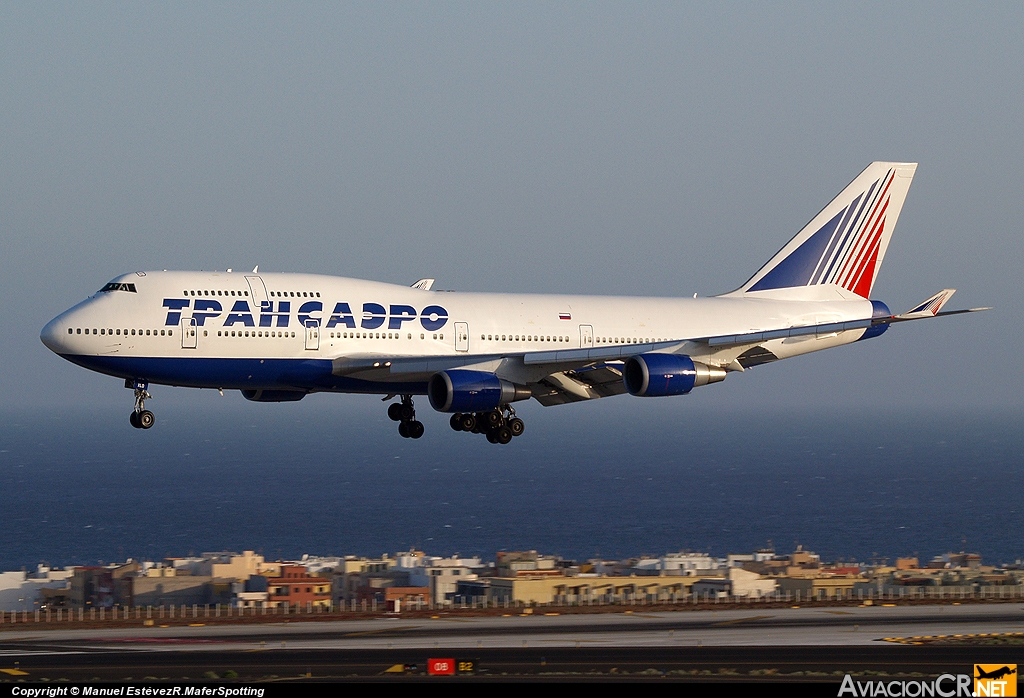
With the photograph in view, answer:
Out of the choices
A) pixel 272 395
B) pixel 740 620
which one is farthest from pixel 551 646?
pixel 272 395

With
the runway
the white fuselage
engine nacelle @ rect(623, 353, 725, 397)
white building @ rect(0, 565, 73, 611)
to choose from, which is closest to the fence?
white building @ rect(0, 565, 73, 611)

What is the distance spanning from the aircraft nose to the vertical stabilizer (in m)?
34.2

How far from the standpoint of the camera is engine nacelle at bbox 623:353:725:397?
54688mm

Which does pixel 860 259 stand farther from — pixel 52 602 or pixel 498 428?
pixel 52 602

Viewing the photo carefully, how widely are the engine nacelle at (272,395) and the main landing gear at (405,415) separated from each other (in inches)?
228

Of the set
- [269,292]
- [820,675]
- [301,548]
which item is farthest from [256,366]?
[301,548]

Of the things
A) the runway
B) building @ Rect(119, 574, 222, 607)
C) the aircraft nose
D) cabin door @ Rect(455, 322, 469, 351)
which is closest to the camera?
the runway

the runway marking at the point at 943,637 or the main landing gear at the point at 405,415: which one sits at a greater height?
the main landing gear at the point at 405,415

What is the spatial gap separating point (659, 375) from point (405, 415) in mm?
14526

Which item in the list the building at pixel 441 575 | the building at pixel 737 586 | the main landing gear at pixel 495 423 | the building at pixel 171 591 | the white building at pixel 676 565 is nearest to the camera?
the main landing gear at pixel 495 423

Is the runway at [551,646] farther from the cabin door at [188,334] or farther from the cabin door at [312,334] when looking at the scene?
the cabin door at [312,334]

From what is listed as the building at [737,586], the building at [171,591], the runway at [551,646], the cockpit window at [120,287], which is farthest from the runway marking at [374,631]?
the building at [171,591]

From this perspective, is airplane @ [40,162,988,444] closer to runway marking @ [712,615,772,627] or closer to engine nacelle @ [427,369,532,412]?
engine nacelle @ [427,369,532,412]

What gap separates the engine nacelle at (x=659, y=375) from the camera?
2153 inches
